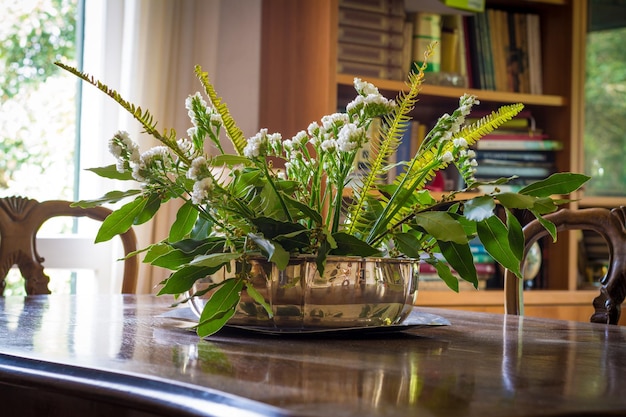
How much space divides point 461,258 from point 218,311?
0.28 metres

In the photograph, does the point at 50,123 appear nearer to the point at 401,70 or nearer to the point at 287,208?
the point at 401,70

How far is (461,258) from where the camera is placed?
891mm

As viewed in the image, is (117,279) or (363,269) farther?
(117,279)

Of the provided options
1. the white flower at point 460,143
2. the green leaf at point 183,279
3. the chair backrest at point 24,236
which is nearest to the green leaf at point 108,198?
the green leaf at point 183,279

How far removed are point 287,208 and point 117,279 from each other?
140 cm

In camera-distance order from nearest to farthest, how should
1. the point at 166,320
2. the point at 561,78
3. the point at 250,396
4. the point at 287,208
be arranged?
1. the point at 250,396
2. the point at 287,208
3. the point at 166,320
4. the point at 561,78

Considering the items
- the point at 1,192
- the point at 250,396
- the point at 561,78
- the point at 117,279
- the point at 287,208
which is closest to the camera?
the point at 250,396

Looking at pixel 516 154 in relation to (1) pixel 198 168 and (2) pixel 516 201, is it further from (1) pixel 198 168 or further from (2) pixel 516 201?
(1) pixel 198 168

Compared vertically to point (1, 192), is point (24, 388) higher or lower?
lower

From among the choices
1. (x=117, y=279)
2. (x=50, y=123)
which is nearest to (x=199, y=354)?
(x=117, y=279)

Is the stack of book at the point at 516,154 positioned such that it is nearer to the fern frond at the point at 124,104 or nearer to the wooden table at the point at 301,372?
the wooden table at the point at 301,372

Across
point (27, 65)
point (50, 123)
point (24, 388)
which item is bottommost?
point (24, 388)

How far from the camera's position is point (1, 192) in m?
2.32

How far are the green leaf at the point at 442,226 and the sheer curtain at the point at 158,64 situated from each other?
144 centimetres
